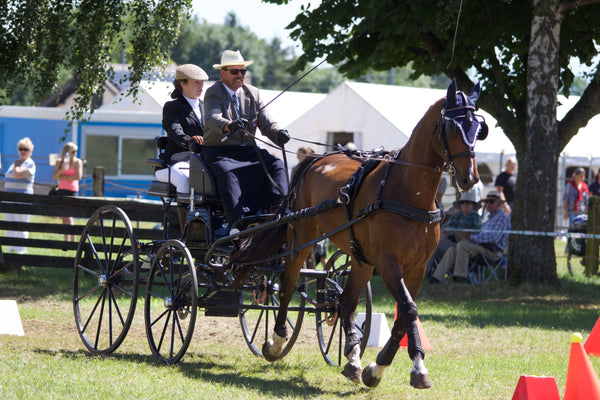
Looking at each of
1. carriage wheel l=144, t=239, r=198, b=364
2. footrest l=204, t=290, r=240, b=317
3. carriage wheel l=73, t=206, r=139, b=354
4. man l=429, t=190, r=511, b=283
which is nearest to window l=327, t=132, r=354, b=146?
man l=429, t=190, r=511, b=283

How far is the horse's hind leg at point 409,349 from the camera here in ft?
18.4

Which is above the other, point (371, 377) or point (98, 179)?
point (98, 179)

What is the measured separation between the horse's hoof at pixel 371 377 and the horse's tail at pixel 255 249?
4.80ft

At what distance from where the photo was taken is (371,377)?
6.06 metres

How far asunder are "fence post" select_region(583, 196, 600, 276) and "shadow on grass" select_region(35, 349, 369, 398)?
9481mm

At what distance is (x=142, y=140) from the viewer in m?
27.0

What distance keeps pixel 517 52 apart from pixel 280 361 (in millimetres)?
8626

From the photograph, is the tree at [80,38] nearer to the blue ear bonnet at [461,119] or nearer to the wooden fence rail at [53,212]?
the wooden fence rail at [53,212]

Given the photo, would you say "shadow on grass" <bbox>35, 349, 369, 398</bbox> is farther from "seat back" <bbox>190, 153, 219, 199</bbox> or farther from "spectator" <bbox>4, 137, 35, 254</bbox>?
"spectator" <bbox>4, 137, 35, 254</bbox>

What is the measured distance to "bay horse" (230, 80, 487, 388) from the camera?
5668 mm

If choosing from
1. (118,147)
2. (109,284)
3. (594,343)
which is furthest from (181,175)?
(118,147)

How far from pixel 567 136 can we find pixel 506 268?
7.55 feet

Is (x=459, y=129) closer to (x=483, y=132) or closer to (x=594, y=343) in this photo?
(x=483, y=132)

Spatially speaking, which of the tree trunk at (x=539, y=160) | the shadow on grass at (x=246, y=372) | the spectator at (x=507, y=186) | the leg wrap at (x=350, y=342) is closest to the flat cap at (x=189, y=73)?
the shadow on grass at (x=246, y=372)
